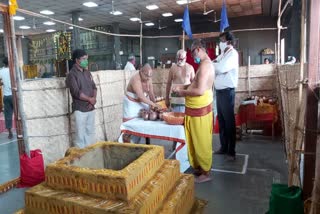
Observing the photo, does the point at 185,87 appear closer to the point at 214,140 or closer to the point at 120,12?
the point at 214,140

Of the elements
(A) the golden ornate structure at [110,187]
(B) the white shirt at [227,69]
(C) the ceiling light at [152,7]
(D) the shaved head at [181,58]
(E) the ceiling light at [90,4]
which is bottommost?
(A) the golden ornate structure at [110,187]

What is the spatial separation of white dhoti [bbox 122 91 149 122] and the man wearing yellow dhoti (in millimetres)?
815

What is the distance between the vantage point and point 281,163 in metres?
3.70

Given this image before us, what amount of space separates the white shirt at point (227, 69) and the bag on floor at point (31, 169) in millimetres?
2549

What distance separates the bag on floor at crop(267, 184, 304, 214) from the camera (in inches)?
71.0

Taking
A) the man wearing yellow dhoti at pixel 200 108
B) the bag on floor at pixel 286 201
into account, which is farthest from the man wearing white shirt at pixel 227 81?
the bag on floor at pixel 286 201

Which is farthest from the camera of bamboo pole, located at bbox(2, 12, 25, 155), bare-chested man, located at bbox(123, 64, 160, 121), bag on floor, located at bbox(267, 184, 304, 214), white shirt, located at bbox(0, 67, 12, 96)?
white shirt, located at bbox(0, 67, 12, 96)

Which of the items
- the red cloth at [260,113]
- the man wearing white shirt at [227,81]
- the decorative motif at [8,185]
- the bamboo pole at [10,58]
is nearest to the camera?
the bamboo pole at [10,58]

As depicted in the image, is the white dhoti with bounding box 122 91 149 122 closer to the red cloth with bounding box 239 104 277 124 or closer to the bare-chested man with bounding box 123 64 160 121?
the bare-chested man with bounding box 123 64 160 121

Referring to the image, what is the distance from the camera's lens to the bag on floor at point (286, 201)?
1803 mm

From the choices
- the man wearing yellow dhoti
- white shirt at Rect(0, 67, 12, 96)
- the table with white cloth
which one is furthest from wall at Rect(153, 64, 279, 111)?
white shirt at Rect(0, 67, 12, 96)

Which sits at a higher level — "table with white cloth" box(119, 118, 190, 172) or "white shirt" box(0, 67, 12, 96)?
"white shirt" box(0, 67, 12, 96)

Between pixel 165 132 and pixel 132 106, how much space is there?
866 millimetres

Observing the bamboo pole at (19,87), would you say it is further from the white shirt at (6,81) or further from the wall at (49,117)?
the white shirt at (6,81)
